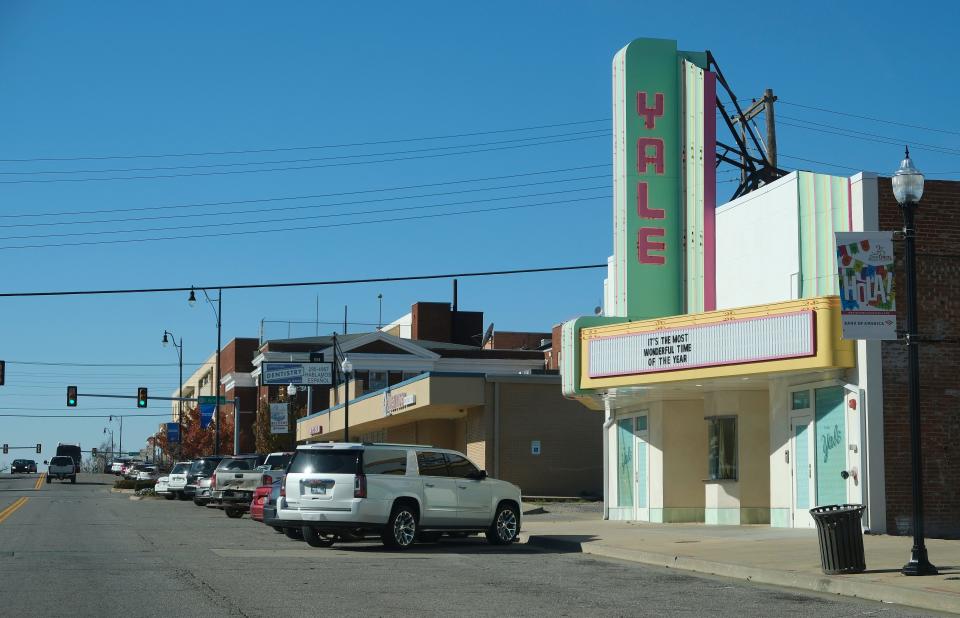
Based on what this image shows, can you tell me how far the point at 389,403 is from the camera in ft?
151

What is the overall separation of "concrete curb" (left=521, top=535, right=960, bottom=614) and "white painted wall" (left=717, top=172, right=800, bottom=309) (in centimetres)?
641

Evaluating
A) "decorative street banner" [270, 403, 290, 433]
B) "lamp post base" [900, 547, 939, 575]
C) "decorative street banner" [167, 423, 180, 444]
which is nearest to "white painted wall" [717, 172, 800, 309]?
"lamp post base" [900, 547, 939, 575]

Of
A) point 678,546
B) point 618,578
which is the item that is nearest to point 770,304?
point 678,546

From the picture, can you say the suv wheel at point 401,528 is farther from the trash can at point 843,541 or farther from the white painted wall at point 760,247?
the white painted wall at point 760,247

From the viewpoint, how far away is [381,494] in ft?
66.8

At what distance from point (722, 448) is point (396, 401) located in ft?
65.9

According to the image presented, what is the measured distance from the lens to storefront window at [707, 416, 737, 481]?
85.7 ft

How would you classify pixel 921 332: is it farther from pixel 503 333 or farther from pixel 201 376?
pixel 201 376

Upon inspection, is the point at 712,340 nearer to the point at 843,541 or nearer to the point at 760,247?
the point at 760,247

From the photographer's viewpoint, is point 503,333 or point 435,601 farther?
point 503,333

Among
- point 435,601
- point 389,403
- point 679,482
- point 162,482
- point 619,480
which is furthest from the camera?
A: point 162,482

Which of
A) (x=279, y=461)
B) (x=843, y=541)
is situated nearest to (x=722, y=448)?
(x=843, y=541)

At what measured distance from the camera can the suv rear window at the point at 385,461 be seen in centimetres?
2041

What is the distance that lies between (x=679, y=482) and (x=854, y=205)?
8321 millimetres
